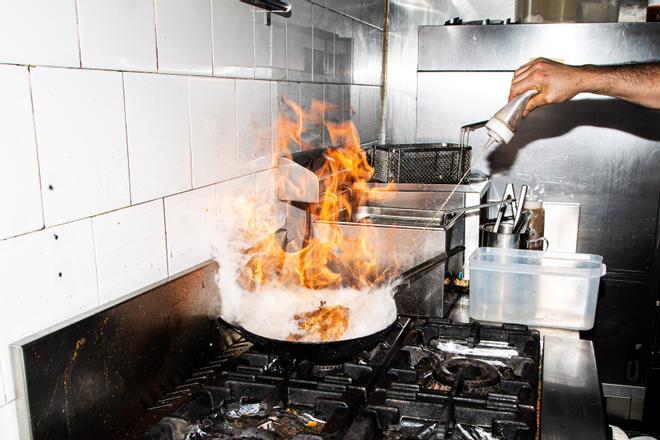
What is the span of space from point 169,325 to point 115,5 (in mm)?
670

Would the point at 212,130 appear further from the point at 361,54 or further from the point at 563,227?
the point at 563,227

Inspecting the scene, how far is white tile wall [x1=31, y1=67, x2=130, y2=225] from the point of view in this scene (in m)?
0.99

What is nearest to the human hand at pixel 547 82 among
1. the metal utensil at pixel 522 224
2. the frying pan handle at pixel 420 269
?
the metal utensil at pixel 522 224

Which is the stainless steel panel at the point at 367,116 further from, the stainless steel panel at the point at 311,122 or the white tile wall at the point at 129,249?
the white tile wall at the point at 129,249

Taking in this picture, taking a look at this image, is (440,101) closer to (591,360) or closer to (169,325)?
(591,360)

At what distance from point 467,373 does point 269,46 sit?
3.65 feet

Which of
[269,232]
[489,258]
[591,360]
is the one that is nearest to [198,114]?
[269,232]

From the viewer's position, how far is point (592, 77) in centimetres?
207

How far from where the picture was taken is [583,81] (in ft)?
6.72

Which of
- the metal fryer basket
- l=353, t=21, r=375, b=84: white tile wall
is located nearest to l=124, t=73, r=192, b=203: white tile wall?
the metal fryer basket

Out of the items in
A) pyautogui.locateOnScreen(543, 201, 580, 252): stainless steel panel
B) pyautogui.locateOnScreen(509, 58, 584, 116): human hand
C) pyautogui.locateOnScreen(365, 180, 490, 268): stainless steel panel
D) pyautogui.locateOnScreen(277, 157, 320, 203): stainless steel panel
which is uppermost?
pyautogui.locateOnScreen(509, 58, 584, 116): human hand

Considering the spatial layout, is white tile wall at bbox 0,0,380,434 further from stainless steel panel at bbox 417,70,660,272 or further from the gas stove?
stainless steel panel at bbox 417,70,660,272

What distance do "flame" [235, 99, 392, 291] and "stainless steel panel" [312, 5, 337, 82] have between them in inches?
4.8

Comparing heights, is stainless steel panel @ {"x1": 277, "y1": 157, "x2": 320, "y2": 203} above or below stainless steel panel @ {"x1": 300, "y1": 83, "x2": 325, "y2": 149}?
below
